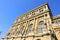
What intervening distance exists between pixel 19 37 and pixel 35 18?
298 inches

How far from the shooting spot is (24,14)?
2978 cm

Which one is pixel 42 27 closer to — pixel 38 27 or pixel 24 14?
pixel 38 27

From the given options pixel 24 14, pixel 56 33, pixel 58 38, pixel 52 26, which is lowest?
pixel 58 38

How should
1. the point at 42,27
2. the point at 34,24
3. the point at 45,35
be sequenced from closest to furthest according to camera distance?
1. the point at 45,35
2. the point at 42,27
3. the point at 34,24

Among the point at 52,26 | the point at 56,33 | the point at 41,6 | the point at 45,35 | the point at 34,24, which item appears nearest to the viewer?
the point at 45,35

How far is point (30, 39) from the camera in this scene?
16609 mm

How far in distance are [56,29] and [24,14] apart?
598 inches

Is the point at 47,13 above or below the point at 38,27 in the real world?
above

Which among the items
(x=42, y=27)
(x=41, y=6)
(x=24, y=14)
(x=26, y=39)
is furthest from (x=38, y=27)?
(x=24, y=14)

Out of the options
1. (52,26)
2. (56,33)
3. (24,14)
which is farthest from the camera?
(24,14)

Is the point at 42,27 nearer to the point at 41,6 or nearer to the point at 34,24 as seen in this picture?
the point at 34,24

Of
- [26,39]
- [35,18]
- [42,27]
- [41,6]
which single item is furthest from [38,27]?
[41,6]

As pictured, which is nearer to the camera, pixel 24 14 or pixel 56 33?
pixel 56 33

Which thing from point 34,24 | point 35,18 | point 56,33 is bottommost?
point 56,33
